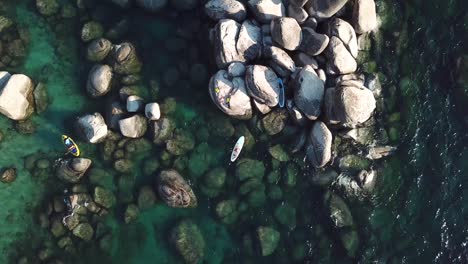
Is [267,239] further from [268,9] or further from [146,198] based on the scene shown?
[268,9]

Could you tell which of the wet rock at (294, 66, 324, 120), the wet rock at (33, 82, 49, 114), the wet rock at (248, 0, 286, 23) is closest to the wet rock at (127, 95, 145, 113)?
the wet rock at (33, 82, 49, 114)

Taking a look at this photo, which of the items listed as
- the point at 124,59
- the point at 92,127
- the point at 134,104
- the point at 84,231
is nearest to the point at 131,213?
the point at 84,231

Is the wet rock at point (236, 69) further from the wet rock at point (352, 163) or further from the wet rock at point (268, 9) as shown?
the wet rock at point (352, 163)

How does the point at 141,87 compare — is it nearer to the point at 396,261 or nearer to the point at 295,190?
the point at 295,190

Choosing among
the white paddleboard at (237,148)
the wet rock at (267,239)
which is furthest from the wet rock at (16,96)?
the wet rock at (267,239)

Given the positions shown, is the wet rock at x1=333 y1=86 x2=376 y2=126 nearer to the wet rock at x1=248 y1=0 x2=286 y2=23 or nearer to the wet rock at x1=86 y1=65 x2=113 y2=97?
the wet rock at x1=248 y1=0 x2=286 y2=23

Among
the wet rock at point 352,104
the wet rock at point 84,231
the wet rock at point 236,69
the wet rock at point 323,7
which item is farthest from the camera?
the wet rock at point 236,69

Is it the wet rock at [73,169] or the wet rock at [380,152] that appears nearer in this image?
the wet rock at [73,169]
